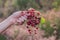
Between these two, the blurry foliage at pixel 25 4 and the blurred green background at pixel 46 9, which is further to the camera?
the blurry foliage at pixel 25 4

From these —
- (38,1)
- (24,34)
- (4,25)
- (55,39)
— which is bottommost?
(38,1)

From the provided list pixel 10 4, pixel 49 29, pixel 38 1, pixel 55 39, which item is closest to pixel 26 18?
pixel 55 39

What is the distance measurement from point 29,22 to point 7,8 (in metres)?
10.1

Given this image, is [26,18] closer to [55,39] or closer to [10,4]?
[55,39]

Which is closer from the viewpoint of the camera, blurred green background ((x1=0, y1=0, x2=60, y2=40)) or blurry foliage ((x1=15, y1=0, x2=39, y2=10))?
blurred green background ((x1=0, y1=0, x2=60, y2=40))

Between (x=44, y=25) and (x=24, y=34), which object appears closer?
(x=24, y=34)

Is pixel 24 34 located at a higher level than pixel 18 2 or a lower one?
higher

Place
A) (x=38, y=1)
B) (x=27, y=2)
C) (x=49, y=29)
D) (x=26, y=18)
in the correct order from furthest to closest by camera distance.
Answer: (x=38, y=1), (x=27, y=2), (x=49, y=29), (x=26, y=18)

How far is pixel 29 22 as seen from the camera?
2369 mm

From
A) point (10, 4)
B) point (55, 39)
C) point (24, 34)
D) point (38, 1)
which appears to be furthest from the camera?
point (38, 1)

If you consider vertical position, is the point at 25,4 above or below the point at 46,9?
above

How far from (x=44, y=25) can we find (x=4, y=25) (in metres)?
3.88

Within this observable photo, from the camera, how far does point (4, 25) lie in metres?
2.41

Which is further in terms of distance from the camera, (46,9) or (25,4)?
(46,9)
